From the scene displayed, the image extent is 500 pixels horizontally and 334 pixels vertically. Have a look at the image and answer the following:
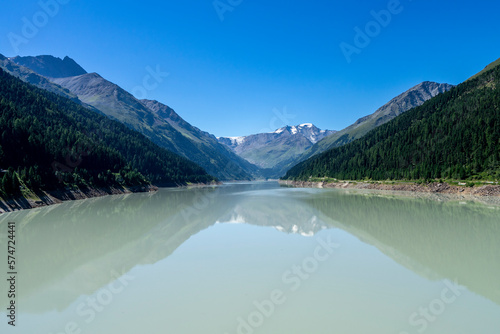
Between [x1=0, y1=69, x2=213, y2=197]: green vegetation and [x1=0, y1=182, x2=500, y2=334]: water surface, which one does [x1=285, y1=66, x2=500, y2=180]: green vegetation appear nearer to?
[x1=0, y1=182, x2=500, y2=334]: water surface

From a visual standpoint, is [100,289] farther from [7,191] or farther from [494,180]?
[494,180]

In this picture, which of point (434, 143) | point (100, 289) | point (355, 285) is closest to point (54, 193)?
point (100, 289)

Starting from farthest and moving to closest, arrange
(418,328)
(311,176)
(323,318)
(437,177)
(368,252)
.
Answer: (311,176) < (437,177) < (368,252) < (323,318) < (418,328)

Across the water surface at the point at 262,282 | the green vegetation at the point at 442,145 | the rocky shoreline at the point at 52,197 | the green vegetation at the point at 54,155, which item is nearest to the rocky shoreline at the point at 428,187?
the green vegetation at the point at 442,145

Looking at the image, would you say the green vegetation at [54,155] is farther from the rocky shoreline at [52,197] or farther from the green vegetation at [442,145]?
the green vegetation at [442,145]

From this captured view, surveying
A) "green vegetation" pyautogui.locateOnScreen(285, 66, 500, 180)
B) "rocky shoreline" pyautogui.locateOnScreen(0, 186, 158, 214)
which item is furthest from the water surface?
"green vegetation" pyautogui.locateOnScreen(285, 66, 500, 180)

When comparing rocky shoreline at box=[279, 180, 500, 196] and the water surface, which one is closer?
the water surface
